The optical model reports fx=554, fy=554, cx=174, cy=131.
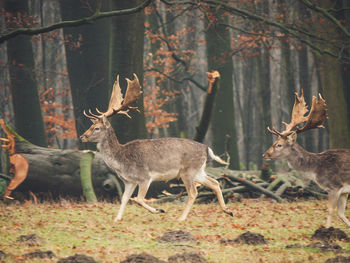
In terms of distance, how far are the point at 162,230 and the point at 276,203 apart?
412 centimetres

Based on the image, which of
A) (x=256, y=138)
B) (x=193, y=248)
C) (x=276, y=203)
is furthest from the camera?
(x=256, y=138)

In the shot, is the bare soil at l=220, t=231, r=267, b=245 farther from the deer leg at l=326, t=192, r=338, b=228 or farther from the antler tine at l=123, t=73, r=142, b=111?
the antler tine at l=123, t=73, r=142, b=111

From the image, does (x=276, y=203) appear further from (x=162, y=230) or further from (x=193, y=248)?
(x=193, y=248)

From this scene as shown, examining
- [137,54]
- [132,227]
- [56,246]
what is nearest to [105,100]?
[137,54]

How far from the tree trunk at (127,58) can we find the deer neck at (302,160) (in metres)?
4.50

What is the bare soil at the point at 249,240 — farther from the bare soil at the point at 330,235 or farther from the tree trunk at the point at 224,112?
the tree trunk at the point at 224,112

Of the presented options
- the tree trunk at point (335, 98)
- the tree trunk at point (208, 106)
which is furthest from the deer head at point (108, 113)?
the tree trunk at point (335, 98)

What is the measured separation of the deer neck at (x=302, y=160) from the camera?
9547mm

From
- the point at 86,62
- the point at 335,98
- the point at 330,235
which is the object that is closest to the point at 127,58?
the point at 86,62

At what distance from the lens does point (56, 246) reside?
25.0ft

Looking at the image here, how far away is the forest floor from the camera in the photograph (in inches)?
280

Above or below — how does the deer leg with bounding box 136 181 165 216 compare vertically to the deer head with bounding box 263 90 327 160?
below

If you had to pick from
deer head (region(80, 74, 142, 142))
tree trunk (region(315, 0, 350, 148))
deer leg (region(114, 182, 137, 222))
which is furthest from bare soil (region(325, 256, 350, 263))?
tree trunk (region(315, 0, 350, 148))

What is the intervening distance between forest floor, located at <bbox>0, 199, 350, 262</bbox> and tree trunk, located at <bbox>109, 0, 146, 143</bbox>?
2301mm
